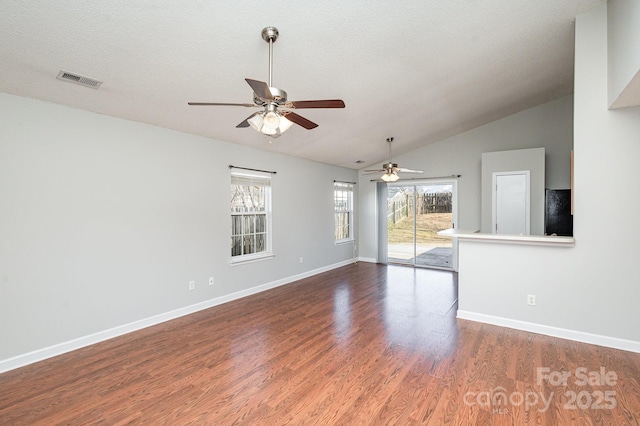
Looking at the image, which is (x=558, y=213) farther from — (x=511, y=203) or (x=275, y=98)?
(x=275, y=98)

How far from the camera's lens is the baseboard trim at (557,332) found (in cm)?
292

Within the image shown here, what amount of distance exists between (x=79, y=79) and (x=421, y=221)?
21.2 feet

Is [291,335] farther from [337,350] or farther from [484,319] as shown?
[484,319]

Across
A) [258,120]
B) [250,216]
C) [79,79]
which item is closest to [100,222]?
[79,79]

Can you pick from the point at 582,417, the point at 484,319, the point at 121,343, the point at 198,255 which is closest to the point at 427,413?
the point at 582,417

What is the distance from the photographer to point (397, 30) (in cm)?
266

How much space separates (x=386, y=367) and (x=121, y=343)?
2.77 metres

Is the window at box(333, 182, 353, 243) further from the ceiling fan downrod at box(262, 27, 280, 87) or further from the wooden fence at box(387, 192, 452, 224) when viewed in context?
the ceiling fan downrod at box(262, 27, 280, 87)

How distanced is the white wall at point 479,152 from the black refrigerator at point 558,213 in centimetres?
93

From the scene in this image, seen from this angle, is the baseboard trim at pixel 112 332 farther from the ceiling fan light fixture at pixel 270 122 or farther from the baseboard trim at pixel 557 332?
the baseboard trim at pixel 557 332

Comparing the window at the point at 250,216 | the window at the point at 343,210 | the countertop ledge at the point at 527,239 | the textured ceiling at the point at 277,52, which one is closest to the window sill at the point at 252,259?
the window at the point at 250,216

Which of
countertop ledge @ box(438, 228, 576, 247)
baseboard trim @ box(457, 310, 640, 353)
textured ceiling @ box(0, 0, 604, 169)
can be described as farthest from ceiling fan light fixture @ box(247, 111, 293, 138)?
baseboard trim @ box(457, 310, 640, 353)

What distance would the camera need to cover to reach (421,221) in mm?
7020

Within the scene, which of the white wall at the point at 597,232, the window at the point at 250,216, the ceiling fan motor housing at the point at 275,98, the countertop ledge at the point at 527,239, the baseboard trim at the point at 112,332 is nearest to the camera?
the ceiling fan motor housing at the point at 275,98
